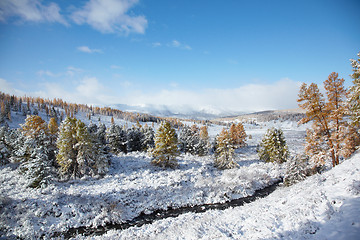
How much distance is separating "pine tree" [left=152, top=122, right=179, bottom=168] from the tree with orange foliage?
2268 centimetres

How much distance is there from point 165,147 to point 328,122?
1003 inches

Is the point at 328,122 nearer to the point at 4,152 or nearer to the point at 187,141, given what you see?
the point at 187,141

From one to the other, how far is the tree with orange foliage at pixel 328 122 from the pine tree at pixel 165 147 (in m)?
22.7

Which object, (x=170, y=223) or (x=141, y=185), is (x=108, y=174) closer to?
(x=141, y=185)

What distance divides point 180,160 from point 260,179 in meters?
17.7

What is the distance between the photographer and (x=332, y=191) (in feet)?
35.8

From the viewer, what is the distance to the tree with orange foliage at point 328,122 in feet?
52.0

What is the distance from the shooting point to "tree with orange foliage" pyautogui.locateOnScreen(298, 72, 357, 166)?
52.0ft

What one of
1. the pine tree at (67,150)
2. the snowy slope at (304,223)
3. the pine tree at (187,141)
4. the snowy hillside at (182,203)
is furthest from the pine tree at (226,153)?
the pine tree at (67,150)

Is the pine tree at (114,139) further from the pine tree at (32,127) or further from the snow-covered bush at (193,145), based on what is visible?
the snow-covered bush at (193,145)

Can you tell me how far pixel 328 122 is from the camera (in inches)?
670

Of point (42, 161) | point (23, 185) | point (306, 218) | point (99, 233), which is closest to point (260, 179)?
point (306, 218)

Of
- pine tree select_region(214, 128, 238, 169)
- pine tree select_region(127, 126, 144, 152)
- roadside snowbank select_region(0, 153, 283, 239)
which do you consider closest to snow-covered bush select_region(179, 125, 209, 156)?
pine tree select_region(214, 128, 238, 169)

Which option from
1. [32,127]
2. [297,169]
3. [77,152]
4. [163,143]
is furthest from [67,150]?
[297,169]
